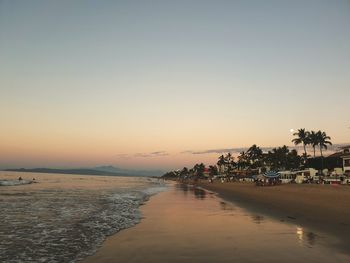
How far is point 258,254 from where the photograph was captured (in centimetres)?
1071

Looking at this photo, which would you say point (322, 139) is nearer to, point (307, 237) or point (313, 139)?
point (313, 139)

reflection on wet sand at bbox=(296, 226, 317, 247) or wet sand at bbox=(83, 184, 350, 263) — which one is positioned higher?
reflection on wet sand at bbox=(296, 226, 317, 247)

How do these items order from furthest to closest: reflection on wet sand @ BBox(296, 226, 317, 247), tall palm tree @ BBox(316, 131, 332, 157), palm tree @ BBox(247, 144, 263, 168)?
palm tree @ BBox(247, 144, 263, 168), tall palm tree @ BBox(316, 131, 332, 157), reflection on wet sand @ BBox(296, 226, 317, 247)

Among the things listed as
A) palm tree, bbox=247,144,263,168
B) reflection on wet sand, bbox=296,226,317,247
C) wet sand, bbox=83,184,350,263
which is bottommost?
wet sand, bbox=83,184,350,263

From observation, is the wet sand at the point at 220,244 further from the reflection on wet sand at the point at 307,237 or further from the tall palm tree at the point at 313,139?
the tall palm tree at the point at 313,139

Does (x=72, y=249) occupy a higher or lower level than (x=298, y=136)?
lower

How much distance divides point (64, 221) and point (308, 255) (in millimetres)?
12909

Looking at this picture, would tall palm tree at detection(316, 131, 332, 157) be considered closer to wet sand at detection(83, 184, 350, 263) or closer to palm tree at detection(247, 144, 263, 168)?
palm tree at detection(247, 144, 263, 168)

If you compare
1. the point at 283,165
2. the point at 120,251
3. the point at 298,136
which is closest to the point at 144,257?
the point at 120,251

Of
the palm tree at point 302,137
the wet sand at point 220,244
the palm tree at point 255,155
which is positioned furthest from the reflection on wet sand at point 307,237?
the palm tree at point 255,155

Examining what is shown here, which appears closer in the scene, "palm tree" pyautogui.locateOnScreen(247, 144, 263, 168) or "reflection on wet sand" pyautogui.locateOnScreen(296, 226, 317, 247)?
"reflection on wet sand" pyautogui.locateOnScreen(296, 226, 317, 247)

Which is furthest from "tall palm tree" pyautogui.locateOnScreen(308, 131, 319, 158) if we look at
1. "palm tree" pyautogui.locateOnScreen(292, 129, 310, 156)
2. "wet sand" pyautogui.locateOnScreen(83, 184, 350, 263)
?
"wet sand" pyautogui.locateOnScreen(83, 184, 350, 263)

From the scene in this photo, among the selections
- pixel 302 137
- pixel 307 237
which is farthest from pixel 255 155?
pixel 307 237

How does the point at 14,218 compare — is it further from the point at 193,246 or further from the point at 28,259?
the point at 193,246
